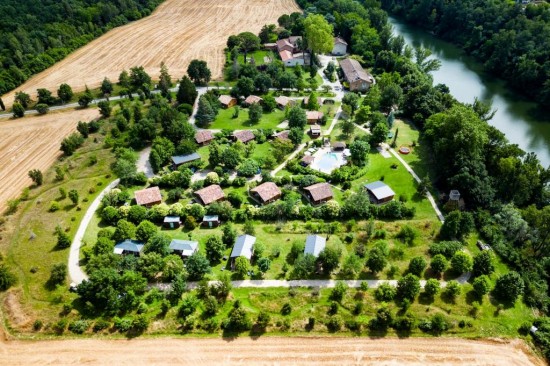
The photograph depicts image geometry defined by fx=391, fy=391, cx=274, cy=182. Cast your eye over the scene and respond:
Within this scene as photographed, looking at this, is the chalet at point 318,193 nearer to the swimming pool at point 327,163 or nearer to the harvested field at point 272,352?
the swimming pool at point 327,163

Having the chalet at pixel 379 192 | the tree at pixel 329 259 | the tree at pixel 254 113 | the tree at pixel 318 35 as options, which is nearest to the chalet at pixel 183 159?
the tree at pixel 254 113

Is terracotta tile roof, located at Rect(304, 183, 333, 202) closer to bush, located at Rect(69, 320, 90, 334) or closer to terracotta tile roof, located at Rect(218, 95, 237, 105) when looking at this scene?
bush, located at Rect(69, 320, 90, 334)

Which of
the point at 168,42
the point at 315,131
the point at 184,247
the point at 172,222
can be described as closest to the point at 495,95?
the point at 315,131

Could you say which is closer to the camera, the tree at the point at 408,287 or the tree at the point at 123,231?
Answer: the tree at the point at 408,287

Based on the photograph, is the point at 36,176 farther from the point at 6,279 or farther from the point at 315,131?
the point at 315,131

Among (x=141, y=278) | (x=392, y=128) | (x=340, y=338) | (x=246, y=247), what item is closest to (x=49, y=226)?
(x=141, y=278)

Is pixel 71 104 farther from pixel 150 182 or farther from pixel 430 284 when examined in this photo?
pixel 430 284

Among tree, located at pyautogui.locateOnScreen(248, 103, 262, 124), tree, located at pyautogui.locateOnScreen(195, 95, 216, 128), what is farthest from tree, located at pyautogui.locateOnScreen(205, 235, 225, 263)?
tree, located at pyautogui.locateOnScreen(248, 103, 262, 124)
